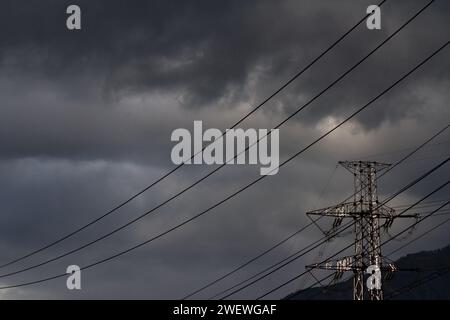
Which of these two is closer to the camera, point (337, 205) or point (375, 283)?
point (375, 283)

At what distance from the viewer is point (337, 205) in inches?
3125

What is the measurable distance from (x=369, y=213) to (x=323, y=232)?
4.45 metres

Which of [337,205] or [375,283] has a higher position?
[337,205]

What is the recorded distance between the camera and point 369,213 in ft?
255
